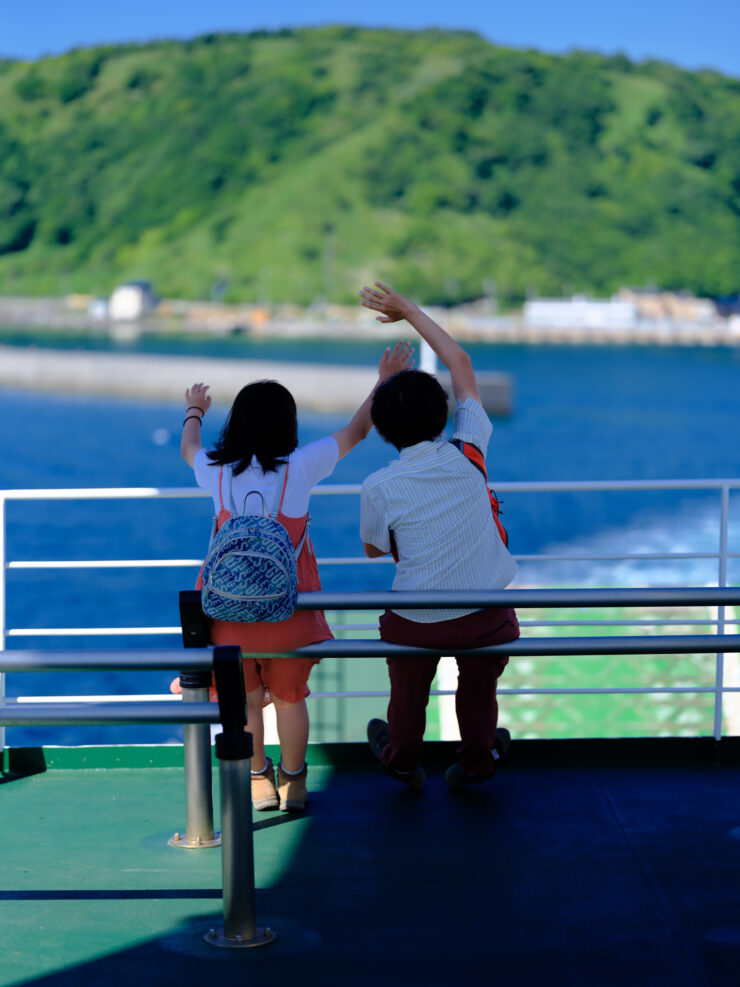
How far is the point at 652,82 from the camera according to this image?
15450 centimetres

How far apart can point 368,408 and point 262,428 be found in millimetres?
267

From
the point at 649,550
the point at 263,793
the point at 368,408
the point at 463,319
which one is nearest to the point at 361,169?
the point at 463,319

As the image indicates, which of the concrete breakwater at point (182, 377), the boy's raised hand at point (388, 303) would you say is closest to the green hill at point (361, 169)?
the concrete breakwater at point (182, 377)

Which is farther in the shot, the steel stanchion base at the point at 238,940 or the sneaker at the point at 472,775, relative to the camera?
the sneaker at the point at 472,775

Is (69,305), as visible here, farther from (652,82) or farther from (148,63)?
(652,82)

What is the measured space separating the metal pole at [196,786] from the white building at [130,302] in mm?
138155

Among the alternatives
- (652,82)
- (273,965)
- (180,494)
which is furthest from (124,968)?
(652,82)

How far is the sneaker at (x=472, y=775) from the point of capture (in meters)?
3.02

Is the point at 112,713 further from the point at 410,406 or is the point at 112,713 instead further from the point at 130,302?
the point at 130,302

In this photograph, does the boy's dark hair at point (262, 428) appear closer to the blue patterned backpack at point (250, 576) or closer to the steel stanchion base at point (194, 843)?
the blue patterned backpack at point (250, 576)

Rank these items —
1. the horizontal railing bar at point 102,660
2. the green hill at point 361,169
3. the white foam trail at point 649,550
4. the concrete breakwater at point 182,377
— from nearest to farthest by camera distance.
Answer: the horizontal railing bar at point 102,660 < the white foam trail at point 649,550 < the concrete breakwater at point 182,377 < the green hill at point 361,169

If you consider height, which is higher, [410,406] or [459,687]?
[410,406]

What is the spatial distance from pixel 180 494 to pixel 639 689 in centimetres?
143

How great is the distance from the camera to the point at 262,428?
106 inches
